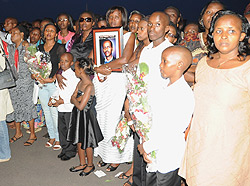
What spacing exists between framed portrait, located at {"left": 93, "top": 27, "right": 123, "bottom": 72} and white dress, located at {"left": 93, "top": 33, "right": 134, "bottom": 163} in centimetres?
24

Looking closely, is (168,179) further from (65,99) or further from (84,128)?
(65,99)

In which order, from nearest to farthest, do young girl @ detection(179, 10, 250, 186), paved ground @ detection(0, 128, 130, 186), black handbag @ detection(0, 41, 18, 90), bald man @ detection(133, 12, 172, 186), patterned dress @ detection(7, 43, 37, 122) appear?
young girl @ detection(179, 10, 250, 186), bald man @ detection(133, 12, 172, 186), paved ground @ detection(0, 128, 130, 186), black handbag @ detection(0, 41, 18, 90), patterned dress @ detection(7, 43, 37, 122)

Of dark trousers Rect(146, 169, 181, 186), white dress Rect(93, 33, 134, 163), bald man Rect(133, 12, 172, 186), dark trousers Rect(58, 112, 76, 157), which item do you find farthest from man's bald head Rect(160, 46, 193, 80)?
dark trousers Rect(58, 112, 76, 157)

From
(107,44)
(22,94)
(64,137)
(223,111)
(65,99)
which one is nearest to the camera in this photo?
(223,111)

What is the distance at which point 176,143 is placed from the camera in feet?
5.99

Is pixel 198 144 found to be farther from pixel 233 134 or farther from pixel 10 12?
pixel 10 12

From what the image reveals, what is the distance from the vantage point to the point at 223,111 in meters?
1.59

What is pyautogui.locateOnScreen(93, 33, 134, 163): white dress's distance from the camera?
10.3 feet

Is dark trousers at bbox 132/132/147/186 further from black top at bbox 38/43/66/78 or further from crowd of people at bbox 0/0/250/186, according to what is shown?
black top at bbox 38/43/66/78

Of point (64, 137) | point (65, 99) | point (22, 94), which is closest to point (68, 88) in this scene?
point (65, 99)

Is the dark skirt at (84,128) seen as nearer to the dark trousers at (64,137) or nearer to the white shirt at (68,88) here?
the white shirt at (68,88)

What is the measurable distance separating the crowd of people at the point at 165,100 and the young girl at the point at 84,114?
13 millimetres

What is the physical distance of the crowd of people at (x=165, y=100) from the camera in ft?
5.19

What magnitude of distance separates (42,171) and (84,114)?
1.10 metres
